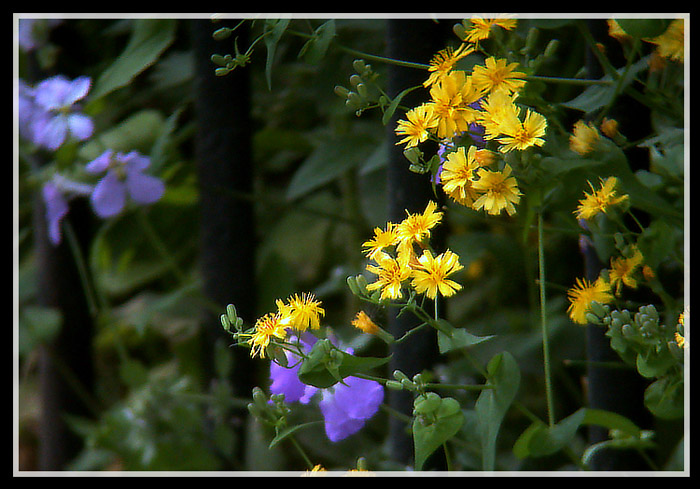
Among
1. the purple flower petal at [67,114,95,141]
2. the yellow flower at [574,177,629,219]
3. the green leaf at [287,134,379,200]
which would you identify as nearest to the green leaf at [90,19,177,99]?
the purple flower petal at [67,114,95,141]

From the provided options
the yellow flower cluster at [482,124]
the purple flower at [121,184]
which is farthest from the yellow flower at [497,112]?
the purple flower at [121,184]

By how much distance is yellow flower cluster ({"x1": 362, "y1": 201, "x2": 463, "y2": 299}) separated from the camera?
38cm

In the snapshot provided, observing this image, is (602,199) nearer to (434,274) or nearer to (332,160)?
(434,274)

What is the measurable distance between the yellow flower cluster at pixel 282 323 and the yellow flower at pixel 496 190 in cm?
11

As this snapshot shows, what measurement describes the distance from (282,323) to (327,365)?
0.03m

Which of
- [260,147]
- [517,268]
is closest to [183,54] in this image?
[260,147]

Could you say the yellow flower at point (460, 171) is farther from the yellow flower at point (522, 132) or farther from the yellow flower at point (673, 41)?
the yellow flower at point (673, 41)

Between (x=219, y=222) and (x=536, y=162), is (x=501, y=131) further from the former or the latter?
(x=219, y=222)

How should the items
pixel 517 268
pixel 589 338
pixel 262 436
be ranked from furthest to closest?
pixel 517 268, pixel 262 436, pixel 589 338

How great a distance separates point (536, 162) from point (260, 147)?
562 millimetres

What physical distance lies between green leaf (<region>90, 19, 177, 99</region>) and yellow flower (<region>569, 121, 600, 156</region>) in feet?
1.05

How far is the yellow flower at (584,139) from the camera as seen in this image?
0.44 meters

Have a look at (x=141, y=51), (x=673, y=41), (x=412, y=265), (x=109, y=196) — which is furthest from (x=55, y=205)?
(x=673, y=41)
